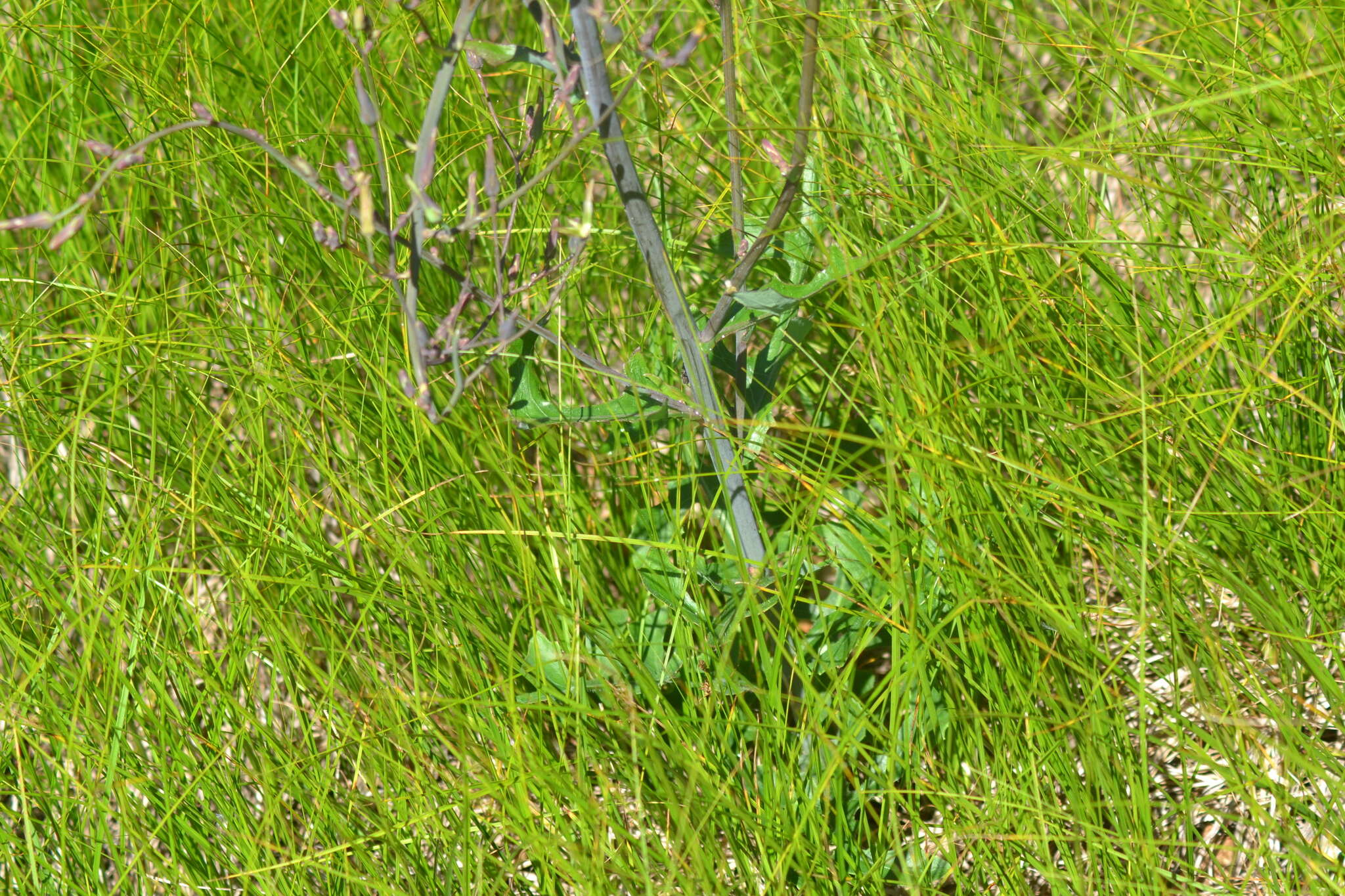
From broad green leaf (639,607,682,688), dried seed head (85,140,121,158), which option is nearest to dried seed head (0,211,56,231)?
dried seed head (85,140,121,158)

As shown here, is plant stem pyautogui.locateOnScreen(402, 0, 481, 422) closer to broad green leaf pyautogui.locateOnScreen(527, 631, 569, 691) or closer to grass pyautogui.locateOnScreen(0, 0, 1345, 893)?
grass pyautogui.locateOnScreen(0, 0, 1345, 893)

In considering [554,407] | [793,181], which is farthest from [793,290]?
[554,407]

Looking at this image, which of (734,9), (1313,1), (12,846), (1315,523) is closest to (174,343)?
(12,846)

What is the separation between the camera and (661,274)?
121 cm

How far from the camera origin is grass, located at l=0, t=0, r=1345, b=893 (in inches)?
52.7

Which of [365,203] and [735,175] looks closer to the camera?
[365,203]

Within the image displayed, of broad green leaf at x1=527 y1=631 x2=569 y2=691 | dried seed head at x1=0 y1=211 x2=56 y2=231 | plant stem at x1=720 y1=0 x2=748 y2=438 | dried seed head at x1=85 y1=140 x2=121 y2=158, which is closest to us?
dried seed head at x1=0 y1=211 x2=56 y2=231

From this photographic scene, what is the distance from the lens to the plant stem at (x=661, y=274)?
1078mm

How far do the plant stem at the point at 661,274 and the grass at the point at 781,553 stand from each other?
7cm

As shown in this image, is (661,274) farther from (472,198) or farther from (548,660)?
(548,660)

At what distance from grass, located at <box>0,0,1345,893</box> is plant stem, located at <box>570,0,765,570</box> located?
0.24 ft

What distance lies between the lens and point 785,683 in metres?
1.58

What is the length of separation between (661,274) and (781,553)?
1.72 feet

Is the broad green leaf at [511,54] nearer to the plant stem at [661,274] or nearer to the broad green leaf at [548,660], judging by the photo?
the plant stem at [661,274]
